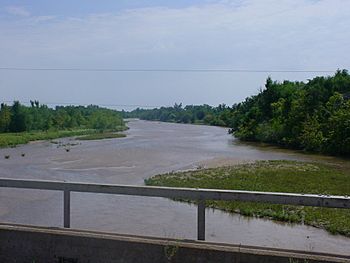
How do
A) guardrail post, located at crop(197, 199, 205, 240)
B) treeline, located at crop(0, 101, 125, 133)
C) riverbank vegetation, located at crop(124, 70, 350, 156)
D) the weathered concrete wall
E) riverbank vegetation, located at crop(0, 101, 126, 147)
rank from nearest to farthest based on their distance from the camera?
1. the weathered concrete wall
2. guardrail post, located at crop(197, 199, 205, 240)
3. riverbank vegetation, located at crop(124, 70, 350, 156)
4. riverbank vegetation, located at crop(0, 101, 126, 147)
5. treeline, located at crop(0, 101, 125, 133)

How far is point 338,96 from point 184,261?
54832mm

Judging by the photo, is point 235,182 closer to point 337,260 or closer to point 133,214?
point 133,214

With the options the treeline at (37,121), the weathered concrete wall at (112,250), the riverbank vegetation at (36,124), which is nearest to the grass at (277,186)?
the weathered concrete wall at (112,250)

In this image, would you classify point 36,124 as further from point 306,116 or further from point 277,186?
point 277,186

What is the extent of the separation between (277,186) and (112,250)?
17.3 m

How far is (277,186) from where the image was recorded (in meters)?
22.2

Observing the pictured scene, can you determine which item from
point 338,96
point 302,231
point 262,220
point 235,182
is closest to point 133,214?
point 262,220

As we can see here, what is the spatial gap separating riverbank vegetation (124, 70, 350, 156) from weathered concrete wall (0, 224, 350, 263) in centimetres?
4606

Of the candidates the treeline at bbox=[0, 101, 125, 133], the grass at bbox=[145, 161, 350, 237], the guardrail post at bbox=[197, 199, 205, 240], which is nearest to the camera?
the guardrail post at bbox=[197, 199, 205, 240]

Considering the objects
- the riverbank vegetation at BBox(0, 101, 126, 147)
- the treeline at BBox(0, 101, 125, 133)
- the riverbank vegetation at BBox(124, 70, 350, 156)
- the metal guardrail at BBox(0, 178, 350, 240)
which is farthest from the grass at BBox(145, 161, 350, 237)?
the treeline at BBox(0, 101, 125, 133)

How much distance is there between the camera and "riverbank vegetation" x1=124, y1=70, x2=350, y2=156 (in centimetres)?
5131

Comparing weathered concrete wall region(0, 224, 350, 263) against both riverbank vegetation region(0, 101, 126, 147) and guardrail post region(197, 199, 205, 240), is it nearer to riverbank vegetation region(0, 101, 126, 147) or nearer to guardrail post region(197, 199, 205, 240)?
guardrail post region(197, 199, 205, 240)

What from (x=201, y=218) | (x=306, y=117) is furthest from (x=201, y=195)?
(x=306, y=117)

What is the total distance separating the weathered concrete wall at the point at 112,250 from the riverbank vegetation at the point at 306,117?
4606cm
